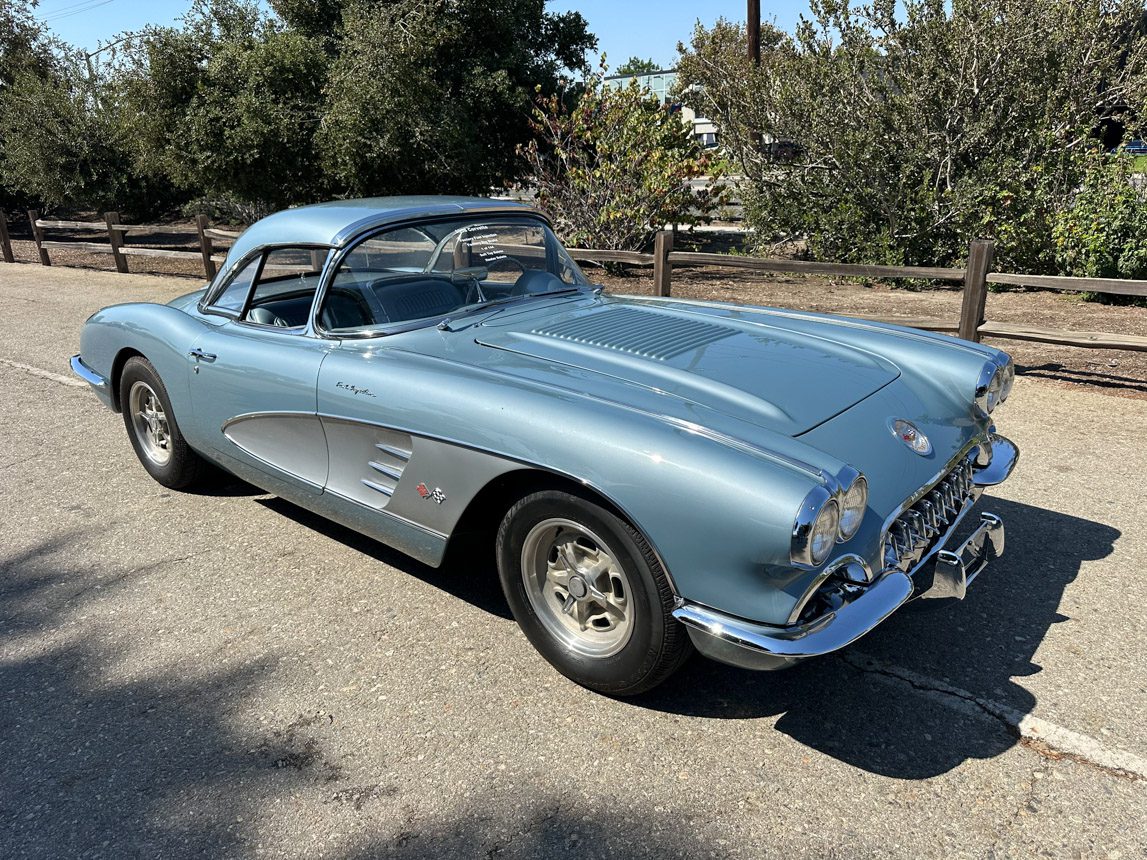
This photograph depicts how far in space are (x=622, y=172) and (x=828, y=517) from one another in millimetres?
10863

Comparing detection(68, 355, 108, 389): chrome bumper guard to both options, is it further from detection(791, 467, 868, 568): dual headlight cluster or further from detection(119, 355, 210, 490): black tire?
detection(791, 467, 868, 568): dual headlight cluster

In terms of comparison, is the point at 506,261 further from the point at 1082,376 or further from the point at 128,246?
the point at 128,246

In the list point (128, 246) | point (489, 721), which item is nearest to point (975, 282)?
point (489, 721)

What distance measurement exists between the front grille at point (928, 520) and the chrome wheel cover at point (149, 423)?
359 centimetres

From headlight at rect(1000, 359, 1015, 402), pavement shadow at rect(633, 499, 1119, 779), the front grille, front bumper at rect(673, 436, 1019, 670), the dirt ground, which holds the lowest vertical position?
pavement shadow at rect(633, 499, 1119, 779)

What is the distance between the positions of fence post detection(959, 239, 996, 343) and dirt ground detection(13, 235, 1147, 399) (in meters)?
0.64

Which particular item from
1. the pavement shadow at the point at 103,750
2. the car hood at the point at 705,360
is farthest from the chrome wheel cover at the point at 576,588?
the pavement shadow at the point at 103,750

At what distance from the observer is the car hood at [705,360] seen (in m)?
2.81

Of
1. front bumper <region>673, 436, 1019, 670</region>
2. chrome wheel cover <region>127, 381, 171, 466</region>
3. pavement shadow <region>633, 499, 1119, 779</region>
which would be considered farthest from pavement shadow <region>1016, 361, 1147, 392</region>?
chrome wheel cover <region>127, 381, 171, 466</region>

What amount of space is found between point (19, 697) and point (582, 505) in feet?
6.77

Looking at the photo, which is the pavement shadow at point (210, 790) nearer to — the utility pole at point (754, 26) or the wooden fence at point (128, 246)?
the wooden fence at point (128, 246)

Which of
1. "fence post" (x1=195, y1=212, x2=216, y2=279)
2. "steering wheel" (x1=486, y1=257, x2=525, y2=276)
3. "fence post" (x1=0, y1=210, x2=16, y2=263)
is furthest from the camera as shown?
"fence post" (x1=0, y1=210, x2=16, y2=263)

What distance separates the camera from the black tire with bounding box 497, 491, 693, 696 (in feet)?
8.25

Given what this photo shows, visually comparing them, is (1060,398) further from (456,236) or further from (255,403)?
(255,403)
